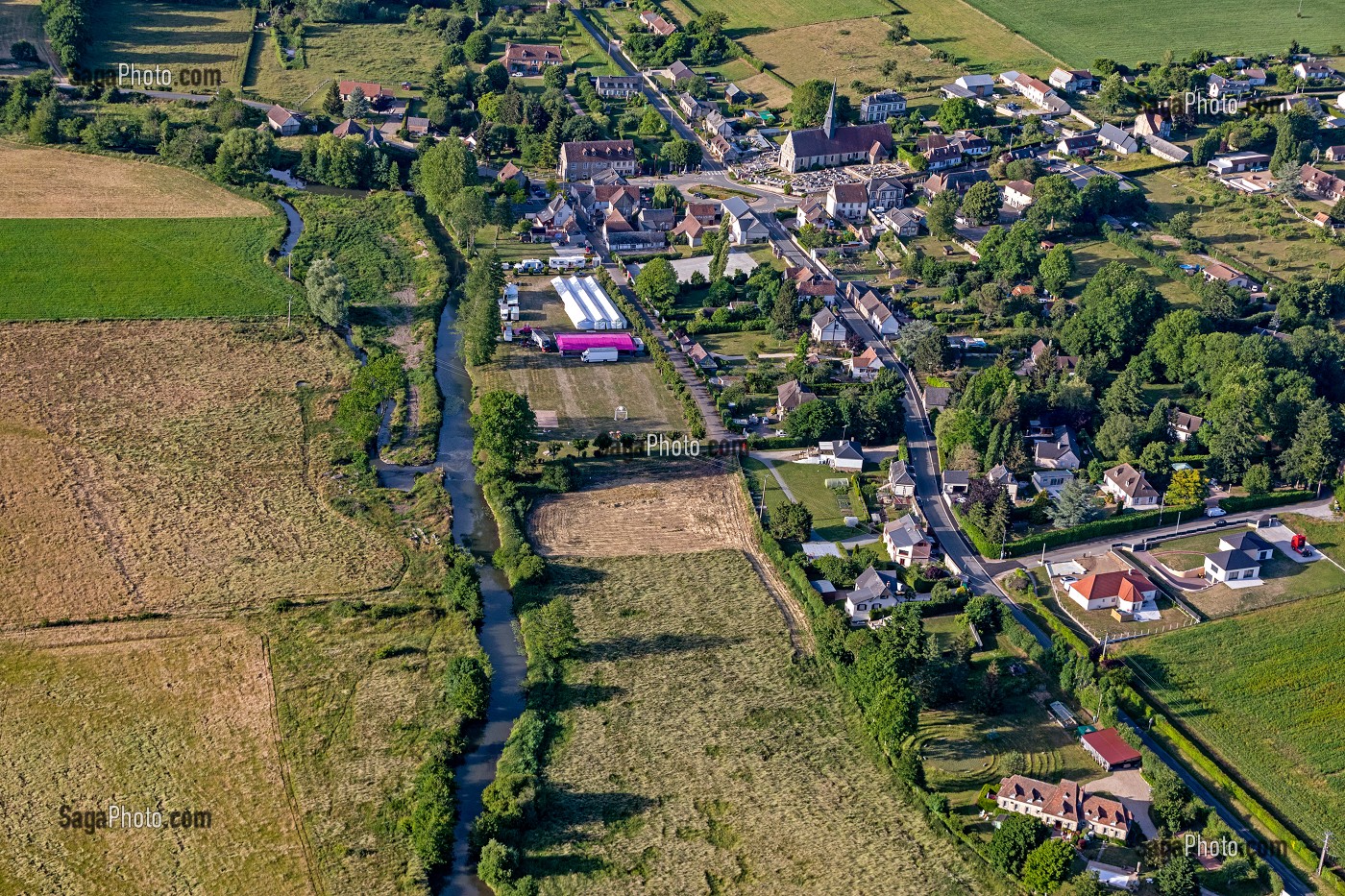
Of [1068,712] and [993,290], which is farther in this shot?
[993,290]

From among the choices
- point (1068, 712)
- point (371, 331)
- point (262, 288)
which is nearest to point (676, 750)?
point (1068, 712)

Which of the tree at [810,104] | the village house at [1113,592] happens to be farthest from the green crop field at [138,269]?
the village house at [1113,592]

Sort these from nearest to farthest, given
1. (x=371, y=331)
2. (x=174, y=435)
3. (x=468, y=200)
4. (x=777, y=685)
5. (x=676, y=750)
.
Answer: (x=676, y=750), (x=777, y=685), (x=174, y=435), (x=371, y=331), (x=468, y=200)

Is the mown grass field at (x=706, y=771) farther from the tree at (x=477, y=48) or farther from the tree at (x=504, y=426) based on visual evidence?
the tree at (x=477, y=48)

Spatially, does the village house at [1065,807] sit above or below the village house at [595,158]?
below

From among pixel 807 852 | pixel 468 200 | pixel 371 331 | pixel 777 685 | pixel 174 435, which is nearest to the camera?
pixel 807 852

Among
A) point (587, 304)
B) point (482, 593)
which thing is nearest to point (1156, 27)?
point (587, 304)

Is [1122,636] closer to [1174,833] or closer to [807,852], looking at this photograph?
[1174,833]
